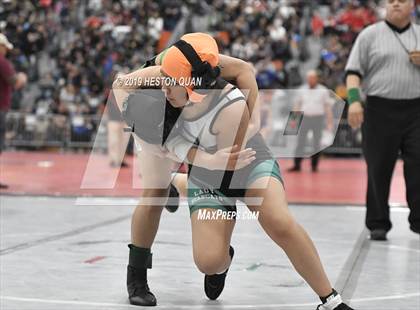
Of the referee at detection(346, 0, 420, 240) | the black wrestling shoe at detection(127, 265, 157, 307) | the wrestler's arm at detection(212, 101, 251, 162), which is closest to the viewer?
the wrestler's arm at detection(212, 101, 251, 162)

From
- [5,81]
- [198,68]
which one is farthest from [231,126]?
[5,81]

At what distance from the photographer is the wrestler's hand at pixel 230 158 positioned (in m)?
4.16

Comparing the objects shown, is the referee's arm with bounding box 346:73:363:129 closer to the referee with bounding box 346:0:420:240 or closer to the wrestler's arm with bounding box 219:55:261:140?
the referee with bounding box 346:0:420:240

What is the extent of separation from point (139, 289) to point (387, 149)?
122 inches

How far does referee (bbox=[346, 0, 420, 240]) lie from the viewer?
6918mm

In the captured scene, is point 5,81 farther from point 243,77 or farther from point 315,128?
point 243,77

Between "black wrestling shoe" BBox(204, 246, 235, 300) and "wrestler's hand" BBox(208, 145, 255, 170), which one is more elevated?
"wrestler's hand" BBox(208, 145, 255, 170)

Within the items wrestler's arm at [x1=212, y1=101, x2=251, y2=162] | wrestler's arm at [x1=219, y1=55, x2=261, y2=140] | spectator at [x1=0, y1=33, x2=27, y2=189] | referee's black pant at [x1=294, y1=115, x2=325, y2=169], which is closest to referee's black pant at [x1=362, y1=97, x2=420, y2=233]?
wrestler's arm at [x1=219, y1=55, x2=261, y2=140]

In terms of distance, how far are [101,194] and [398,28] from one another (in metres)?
4.32

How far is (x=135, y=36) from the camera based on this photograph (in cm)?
2181

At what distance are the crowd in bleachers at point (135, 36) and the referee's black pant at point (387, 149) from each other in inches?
440

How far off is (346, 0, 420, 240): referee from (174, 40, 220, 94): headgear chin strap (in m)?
2.87

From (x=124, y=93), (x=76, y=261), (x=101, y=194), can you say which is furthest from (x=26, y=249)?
(x=101, y=194)

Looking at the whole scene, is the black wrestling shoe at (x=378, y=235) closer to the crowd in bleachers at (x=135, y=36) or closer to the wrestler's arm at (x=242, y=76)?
the wrestler's arm at (x=242, y=76)
